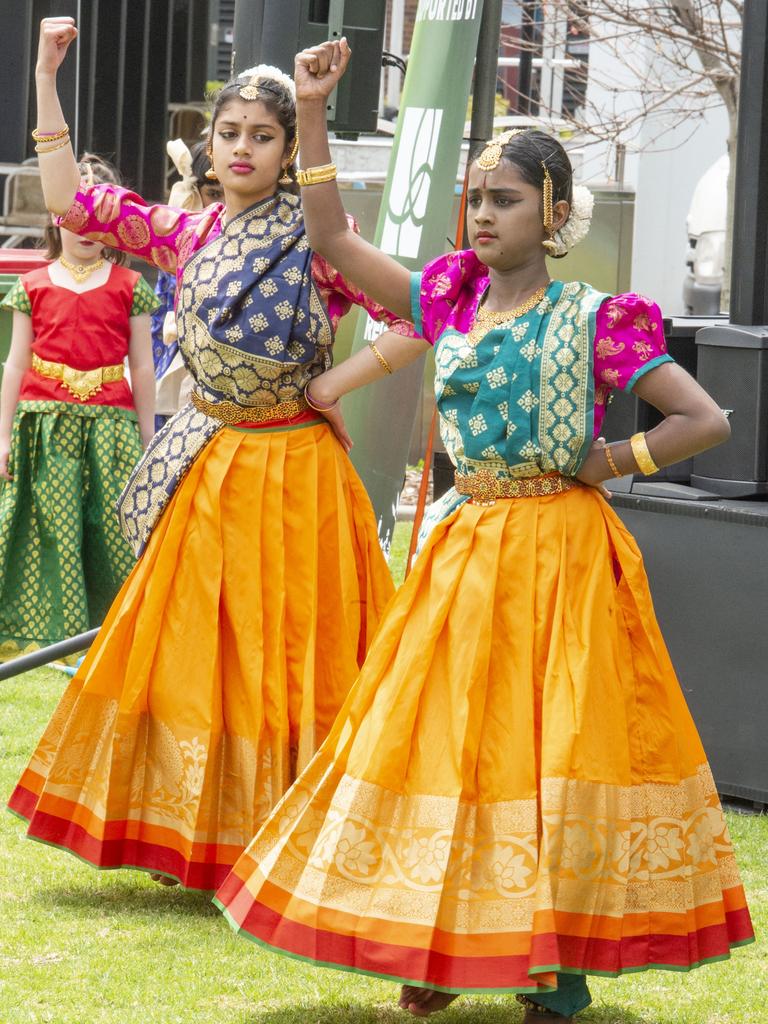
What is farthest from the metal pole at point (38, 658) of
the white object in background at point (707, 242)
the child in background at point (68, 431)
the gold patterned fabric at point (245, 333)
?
the white object in background at point (707, 242)

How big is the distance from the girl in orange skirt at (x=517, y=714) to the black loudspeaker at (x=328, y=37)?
189cm

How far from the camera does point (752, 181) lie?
17.8 ft

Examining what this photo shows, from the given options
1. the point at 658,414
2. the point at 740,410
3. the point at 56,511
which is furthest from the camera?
the point at 56,511

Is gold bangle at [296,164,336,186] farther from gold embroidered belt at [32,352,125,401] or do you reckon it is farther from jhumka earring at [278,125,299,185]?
gold embroidered belt at [32,352,125,401]

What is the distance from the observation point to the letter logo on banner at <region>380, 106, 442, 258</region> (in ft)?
19.8

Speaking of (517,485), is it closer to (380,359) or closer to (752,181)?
(380,359)

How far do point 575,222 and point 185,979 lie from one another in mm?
1825

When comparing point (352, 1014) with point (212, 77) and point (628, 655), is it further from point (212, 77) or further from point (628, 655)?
point (212, 77)

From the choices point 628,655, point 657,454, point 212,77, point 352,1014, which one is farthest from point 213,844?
point 212,77

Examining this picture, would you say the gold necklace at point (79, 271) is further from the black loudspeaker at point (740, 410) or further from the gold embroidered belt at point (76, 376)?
the black loudspeaker at point (740, 410)

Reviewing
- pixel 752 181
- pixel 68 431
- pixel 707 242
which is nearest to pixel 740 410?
pixel 752 181

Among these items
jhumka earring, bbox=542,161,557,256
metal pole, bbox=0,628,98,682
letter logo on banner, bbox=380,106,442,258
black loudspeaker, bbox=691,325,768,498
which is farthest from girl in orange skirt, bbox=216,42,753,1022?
letter logo on banner, bbox=380,106,442,258

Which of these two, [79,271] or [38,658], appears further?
[79,271]

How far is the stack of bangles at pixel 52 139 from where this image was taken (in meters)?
4.42
